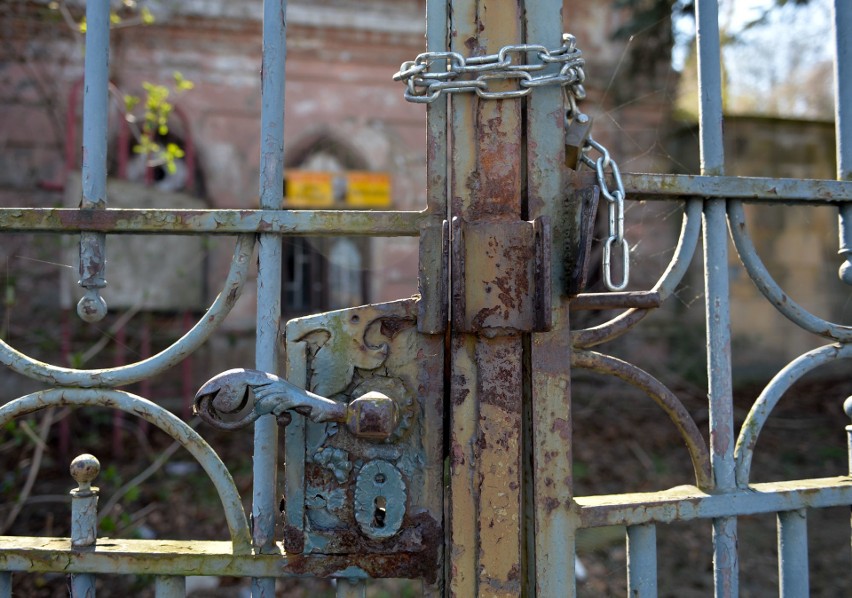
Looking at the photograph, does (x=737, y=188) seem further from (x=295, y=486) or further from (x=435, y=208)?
(x=295, y=486)

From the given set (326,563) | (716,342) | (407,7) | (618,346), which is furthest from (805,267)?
(326,563)

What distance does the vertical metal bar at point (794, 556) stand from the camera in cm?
108

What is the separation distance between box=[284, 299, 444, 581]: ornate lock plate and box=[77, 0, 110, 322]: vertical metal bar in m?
0.29

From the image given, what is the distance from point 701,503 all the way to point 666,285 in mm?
357

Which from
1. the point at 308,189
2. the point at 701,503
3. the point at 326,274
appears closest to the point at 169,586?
the point at 701,503

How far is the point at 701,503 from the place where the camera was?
1.04 metres

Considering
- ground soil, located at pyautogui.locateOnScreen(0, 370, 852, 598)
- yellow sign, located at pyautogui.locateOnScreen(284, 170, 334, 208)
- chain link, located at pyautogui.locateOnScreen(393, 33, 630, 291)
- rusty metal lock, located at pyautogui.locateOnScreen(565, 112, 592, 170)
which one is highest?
yellow sign, located at pyautogui.locateOnScreen(284, 170, 334, 208)

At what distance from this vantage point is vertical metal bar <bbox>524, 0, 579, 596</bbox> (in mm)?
956

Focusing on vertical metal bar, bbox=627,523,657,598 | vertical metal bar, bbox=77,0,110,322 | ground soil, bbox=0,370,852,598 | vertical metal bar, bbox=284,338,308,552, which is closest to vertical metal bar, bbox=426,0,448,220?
vertical metal bar, bbox=284,338,308,552

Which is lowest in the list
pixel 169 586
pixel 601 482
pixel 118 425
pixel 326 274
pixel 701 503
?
pixel 601 482

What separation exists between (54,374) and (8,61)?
202 inches

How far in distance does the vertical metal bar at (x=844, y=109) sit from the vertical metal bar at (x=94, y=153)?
Answer: 1231 millimetres

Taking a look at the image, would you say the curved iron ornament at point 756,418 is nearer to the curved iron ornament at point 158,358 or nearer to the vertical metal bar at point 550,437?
the vertical metal bar at point 550,437

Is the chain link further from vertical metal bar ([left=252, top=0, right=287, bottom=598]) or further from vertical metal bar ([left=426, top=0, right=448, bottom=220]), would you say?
vertical metal bar ([left=252, top=0, right=287, bottom=598])
